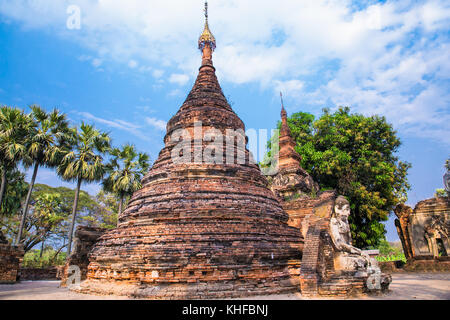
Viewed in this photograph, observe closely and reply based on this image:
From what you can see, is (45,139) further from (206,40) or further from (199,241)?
(199,241)

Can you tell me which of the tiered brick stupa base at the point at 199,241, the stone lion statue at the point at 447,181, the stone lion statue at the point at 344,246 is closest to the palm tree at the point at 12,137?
the tiered brick stupa base at the point at 199,241

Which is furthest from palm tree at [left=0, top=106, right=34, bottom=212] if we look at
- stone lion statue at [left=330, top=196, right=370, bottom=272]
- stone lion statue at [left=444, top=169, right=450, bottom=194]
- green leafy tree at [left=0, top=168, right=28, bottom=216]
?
stone lion statue at [left=444, top=169, right=450, bottom=194]

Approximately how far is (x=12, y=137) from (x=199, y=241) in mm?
15922

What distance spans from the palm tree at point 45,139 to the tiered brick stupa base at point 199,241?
11.8 metres

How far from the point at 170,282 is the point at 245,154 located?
5.60m

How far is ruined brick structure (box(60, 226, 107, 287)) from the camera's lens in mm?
10836

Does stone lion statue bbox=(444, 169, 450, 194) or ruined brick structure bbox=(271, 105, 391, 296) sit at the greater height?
stone lion statue bbox=(444, 169, 450, 194)

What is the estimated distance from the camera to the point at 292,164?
1900cm

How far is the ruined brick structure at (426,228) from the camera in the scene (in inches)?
693

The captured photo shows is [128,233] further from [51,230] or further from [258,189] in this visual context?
[51,230]

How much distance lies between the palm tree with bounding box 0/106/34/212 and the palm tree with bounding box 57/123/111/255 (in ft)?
8.55

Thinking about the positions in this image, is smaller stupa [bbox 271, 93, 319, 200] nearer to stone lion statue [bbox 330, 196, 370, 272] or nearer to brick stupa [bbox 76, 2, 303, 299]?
stone lion statue [bbox 330, 196, 370, 272]

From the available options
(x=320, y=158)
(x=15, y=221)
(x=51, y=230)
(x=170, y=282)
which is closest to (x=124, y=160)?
(x=51, y=230)

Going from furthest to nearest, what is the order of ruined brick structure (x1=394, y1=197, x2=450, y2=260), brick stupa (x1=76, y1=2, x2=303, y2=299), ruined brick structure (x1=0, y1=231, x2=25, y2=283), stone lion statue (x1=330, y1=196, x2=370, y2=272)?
ruined brick structure (x1=394, y1=197, x2=450, y2=260) → ruined brick structure (x1=0, y1=231, x2=25, y2=283) → stone lion statue (x1=330, y1=196, x2=370, y2=272) → brick stupa (x1=76, y1=2, x2=303, y2=299)
